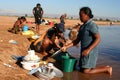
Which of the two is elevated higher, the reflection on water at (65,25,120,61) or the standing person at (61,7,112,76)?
the standing person at (61,7,112,76)

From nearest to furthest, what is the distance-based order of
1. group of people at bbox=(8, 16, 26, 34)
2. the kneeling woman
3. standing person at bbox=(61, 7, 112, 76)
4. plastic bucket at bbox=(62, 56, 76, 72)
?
standing person at bbox=(61, 7, 112, 76) → plastic bucket at bbox=(62, 56, 76, 72) → the kneeling woman → group of people at bbox=(8, 16, 26, 34)

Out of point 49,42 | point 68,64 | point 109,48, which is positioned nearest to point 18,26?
point 109,48

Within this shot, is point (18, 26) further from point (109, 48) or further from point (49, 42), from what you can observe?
point (49, 42)

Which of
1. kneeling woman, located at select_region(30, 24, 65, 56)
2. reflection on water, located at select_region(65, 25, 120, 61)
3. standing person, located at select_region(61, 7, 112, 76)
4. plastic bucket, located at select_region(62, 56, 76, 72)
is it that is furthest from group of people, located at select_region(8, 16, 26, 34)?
standing person, located at select_region(61, 7, 112, 76)

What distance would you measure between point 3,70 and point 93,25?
2666 millimetres

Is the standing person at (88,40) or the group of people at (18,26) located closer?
the standing person at (88,40)

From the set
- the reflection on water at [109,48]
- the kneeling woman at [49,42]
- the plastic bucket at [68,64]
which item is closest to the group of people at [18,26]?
the reflection on water at [109,48]

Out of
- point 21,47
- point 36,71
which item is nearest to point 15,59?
point 36,71

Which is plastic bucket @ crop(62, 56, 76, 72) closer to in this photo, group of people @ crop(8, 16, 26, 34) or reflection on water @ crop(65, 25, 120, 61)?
reflection on water @ crop(65, 25, 120, 61)

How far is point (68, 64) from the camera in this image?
806 centimetres

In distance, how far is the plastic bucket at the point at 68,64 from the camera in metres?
8.04

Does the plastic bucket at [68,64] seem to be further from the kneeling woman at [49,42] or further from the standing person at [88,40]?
the kneeling woman at [49,42]

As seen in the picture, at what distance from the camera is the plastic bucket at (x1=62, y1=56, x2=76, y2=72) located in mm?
8039

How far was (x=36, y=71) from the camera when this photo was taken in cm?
692
